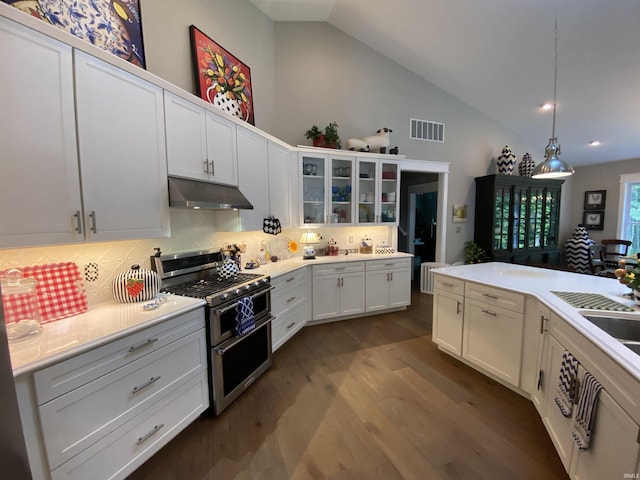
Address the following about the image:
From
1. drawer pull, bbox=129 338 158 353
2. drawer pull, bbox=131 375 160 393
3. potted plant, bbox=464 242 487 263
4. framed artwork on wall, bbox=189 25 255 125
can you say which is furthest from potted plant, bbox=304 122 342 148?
potted plant, bbox=464 242 487 263

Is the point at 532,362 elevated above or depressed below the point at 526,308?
below

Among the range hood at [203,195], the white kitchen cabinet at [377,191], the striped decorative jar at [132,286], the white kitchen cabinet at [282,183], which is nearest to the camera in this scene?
the striped decorative jar at [132,286]

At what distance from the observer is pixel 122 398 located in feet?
4.43

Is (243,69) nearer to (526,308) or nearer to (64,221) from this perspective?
(64,221)

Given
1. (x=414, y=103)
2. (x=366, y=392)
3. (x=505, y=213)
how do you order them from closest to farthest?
1. (x=366, y=392)
2. (x=414, y=103)
3. (x=505, y=213)

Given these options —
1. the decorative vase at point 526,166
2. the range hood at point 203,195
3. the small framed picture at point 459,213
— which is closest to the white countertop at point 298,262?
the range hood at point 203,195

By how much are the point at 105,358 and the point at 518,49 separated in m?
4.98

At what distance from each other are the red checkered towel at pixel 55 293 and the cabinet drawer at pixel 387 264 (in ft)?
9.71

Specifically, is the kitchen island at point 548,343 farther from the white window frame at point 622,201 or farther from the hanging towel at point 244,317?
the white window frame at point 622,201

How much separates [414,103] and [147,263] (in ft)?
15.0

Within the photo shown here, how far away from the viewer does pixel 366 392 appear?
216cm

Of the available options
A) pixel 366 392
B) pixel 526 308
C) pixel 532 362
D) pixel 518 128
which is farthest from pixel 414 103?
pixel 366 392

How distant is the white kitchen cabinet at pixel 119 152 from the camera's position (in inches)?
55.2

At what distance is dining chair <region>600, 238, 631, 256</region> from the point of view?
536cm
